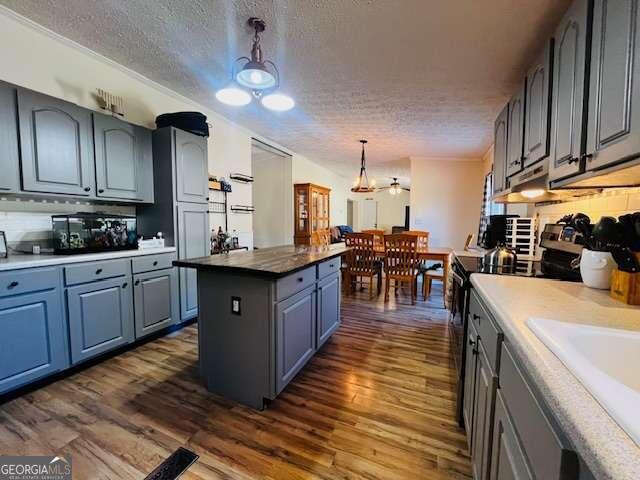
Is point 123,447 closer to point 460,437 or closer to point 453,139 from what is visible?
point 460,437

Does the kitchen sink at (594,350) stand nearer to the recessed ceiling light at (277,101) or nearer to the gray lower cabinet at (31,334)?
the recessed ceiling light at (277,101)

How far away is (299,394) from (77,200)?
2.38 m

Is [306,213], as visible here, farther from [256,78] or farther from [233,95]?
[256,78]

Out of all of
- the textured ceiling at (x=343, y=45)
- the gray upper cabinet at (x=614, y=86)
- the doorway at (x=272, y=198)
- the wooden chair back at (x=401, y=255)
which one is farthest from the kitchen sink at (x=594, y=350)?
the doorway at (x=272, y=198)

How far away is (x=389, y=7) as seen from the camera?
175 centimetres

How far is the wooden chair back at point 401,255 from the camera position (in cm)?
386

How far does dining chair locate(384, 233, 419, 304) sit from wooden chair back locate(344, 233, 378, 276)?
23cm

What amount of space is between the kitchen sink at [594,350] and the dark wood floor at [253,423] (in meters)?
0.97

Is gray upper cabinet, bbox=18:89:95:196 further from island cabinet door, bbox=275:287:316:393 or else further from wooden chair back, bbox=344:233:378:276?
wooden chair back, bbox=344:233:378:276

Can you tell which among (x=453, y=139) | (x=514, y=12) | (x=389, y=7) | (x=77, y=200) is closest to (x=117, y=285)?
(x=77, y=200)

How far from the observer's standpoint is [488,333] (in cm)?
112

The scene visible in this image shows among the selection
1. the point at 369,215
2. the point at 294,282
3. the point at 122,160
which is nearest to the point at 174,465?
the point at 294,282

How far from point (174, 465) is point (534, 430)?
152cm

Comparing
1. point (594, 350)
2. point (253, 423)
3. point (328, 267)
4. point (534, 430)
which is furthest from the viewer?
point (328, 267)
